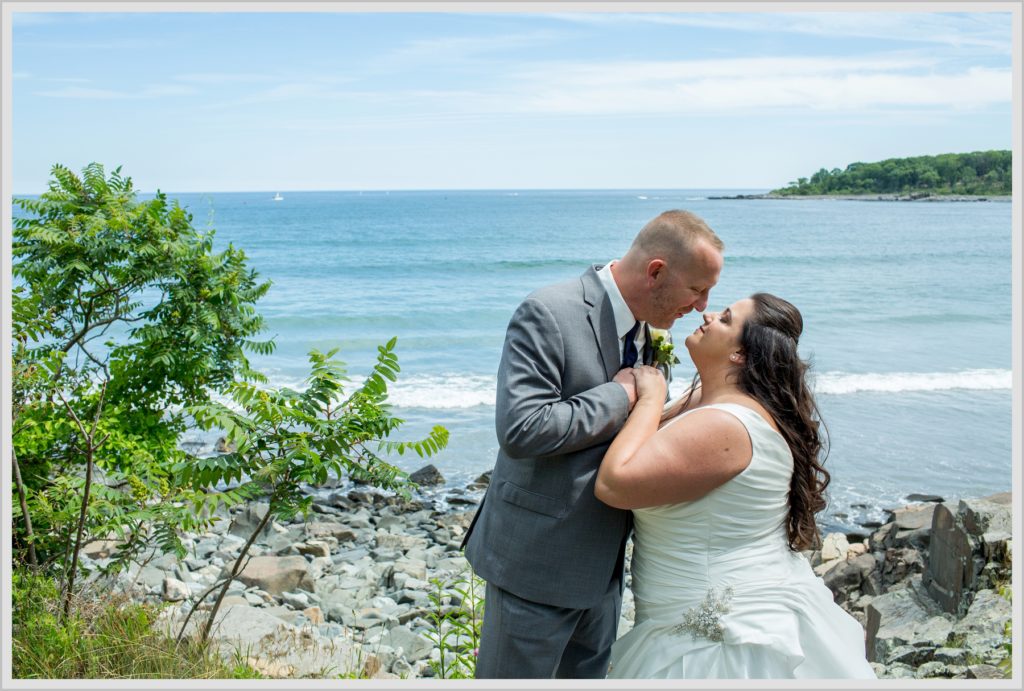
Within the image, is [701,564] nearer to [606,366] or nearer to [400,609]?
[606,366]

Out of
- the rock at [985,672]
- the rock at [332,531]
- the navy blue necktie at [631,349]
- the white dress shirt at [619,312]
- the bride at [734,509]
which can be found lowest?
the rock at [332,531]

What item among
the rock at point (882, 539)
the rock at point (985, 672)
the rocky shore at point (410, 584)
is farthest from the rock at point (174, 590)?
the rock at point (882, 539)

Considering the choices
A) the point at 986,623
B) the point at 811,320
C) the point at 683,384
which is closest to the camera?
the point at 986,623

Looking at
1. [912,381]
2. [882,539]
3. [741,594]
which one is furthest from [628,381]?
[912,381]

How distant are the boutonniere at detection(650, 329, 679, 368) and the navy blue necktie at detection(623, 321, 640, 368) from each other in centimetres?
9

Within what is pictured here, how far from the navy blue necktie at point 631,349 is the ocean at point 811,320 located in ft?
2.31

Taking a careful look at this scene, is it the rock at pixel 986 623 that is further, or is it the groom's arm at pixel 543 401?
the rock at pixel 986 623

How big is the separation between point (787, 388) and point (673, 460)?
1.76 feet

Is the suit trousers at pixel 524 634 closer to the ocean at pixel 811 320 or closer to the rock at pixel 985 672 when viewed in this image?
the ocean at pixel 811 320

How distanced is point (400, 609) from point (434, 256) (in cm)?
3697

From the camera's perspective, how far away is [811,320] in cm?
2530

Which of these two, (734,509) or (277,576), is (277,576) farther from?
(734,509)

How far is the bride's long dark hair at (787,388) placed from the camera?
3027 millimetres

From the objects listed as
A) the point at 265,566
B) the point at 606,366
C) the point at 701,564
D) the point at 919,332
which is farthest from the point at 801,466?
the point at 919,332
